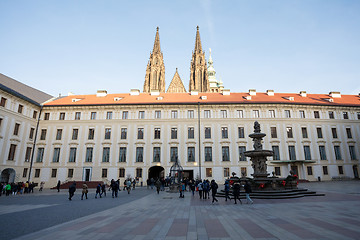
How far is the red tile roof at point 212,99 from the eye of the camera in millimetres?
36062

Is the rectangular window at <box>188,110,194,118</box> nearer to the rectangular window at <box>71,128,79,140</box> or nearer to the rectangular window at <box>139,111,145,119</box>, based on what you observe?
the rectangular window at <box>139,111,145,119</box>

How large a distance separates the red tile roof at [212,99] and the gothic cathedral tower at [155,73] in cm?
2651

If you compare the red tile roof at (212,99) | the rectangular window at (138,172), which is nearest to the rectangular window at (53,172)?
the red tile roof at (212,99)

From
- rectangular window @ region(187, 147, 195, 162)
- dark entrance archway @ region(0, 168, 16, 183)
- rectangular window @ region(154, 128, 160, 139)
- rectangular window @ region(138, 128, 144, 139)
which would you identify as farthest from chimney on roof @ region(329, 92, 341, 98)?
dark entrance archway @ region(0, 168, 16, 183)

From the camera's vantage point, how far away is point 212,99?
38.4m

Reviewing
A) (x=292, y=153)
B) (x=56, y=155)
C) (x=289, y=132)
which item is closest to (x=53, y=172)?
(x=56, y=155)

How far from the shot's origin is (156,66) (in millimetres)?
71250

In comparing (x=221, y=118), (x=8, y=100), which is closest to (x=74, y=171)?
(x=8, y=100)

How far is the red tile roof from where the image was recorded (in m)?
36.1

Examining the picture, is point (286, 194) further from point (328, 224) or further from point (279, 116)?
point (279, 116)

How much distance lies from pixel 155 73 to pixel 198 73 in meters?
14.6

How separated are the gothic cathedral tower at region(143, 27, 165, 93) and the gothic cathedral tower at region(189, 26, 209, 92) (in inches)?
401

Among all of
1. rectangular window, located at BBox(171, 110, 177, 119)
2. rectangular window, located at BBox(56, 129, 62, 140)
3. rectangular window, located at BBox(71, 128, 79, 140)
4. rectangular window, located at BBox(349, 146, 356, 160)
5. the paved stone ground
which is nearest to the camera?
the paved stone ground

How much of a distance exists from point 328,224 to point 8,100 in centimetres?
3802
